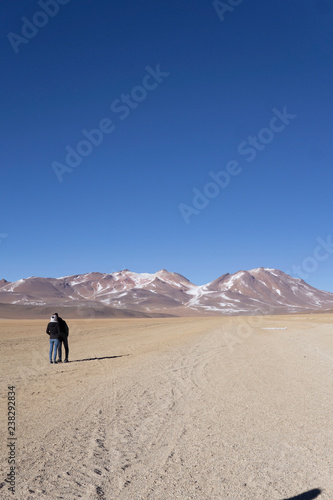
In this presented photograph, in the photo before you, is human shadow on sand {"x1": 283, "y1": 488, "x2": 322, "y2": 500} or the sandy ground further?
the sandy ground

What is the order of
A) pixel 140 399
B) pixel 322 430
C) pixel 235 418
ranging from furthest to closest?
pixel 140 399 → pixel 235 418 → pixel 322 430

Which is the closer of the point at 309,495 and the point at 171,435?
the point at 309,495

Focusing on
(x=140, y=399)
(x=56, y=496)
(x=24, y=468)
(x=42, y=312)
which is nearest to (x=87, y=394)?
(x=140, y=399)

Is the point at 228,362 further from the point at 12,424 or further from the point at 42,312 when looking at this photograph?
the point at 42,312

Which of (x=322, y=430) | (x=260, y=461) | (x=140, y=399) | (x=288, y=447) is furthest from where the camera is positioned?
(x=140, y=399)

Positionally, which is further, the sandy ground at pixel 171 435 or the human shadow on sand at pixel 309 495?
the sandy ground at pixel 171 435

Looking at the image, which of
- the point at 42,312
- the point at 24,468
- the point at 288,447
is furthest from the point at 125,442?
the point at 42,312

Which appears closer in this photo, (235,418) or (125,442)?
(125,442)

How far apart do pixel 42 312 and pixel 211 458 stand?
16416cm

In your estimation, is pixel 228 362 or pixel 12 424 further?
pixel 228 362

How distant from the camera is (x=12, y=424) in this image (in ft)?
22.5

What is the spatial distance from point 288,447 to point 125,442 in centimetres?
246

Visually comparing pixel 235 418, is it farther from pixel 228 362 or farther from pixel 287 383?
pixel 228 362

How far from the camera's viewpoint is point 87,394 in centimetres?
931
